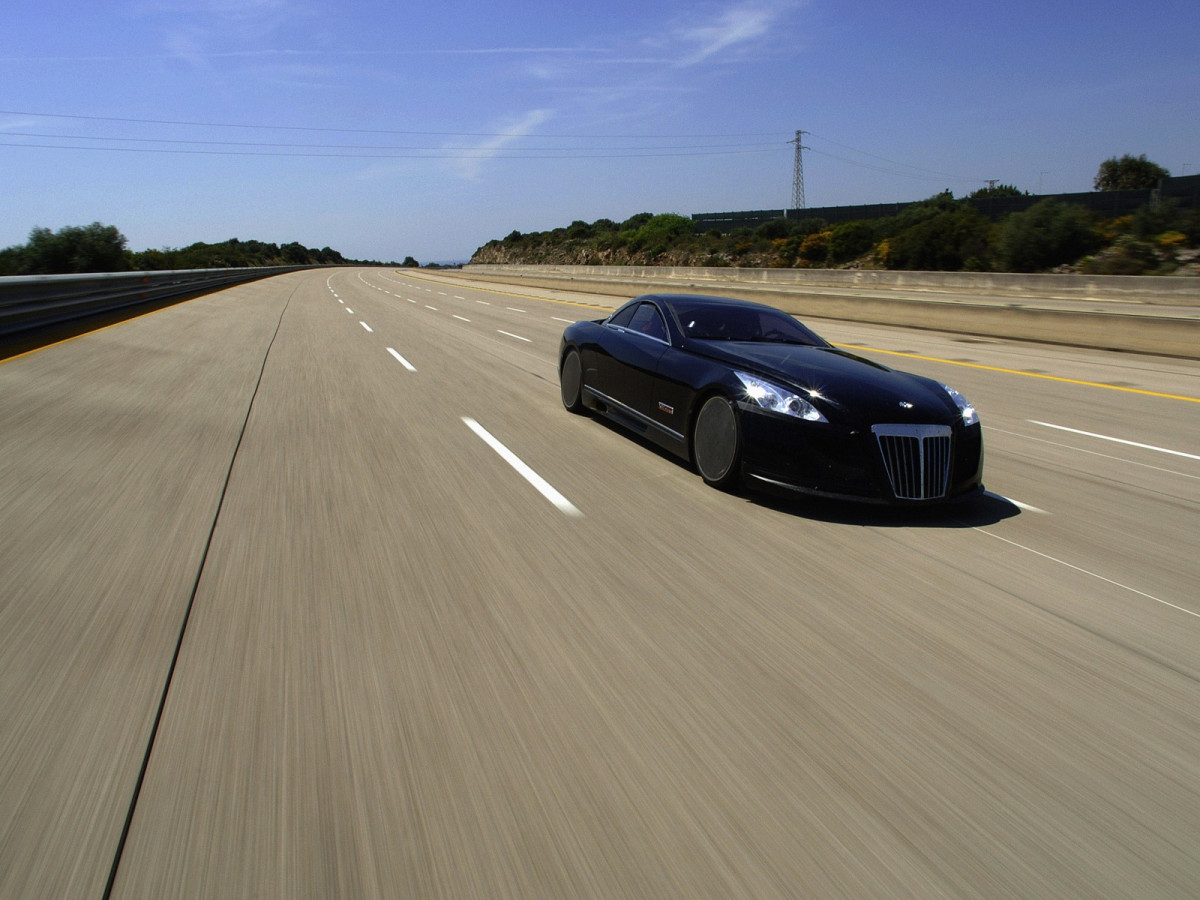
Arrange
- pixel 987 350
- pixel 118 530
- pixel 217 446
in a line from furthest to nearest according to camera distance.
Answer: pixel 987 350, pixel 217 446, pixel 118 530

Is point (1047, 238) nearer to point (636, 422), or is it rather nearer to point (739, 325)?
point (739, 325)

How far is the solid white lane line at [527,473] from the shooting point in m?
6.06

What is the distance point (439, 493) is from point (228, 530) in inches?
57.8

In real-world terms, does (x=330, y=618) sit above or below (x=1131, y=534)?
above

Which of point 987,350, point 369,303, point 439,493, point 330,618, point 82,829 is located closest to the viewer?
point 82,829

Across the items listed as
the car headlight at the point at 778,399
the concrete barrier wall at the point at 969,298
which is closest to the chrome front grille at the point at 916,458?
the car headlight at the point at 778,399

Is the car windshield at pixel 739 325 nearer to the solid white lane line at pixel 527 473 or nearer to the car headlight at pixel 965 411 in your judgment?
the car headlight at pixel 965 411

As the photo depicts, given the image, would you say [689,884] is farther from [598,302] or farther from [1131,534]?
[598,302]

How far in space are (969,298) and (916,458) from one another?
28803 millimetres

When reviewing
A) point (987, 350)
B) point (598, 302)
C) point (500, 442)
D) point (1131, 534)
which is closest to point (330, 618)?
point (500, 442)

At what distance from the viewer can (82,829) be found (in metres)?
2.55

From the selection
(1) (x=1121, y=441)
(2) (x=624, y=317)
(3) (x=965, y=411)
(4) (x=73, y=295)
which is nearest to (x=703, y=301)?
(2) (x=624, y=317)

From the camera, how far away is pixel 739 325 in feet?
25.2

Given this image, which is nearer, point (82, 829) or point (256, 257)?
point (82, 829)
